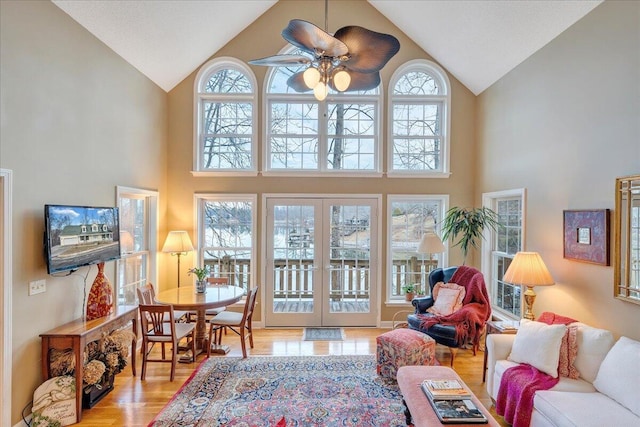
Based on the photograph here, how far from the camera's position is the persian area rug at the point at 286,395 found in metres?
2.86

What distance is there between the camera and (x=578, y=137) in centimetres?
308

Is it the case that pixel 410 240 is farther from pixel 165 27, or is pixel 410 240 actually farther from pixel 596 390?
pixel 165 27

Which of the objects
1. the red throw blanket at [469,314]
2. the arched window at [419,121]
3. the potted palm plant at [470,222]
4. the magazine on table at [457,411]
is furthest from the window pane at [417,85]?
the magazine on table at [457,411]

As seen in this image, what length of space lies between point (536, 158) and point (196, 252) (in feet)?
15.5

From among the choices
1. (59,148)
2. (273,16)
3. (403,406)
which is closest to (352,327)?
(403,406)

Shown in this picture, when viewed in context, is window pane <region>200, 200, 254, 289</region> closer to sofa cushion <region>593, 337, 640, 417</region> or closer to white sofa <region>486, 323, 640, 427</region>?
white sofa <region>486, 323, 640, 427</region>

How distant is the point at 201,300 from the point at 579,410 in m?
3.48

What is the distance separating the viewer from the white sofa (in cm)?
209

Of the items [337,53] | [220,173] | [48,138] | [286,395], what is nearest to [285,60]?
[337,53]

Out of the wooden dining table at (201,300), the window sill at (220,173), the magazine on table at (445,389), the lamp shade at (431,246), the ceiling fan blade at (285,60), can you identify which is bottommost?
the magazine on table at (445,389)

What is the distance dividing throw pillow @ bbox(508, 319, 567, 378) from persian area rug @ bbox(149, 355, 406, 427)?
116 cm

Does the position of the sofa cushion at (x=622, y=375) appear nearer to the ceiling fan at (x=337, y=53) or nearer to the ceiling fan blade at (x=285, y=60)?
the ceiling fan at (x=337, y=53)

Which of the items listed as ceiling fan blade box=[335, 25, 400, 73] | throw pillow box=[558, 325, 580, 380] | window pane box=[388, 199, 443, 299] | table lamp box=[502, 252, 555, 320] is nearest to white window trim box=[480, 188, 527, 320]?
window pane box=[388, 199, 443, 299]

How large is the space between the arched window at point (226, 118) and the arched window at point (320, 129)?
31 cm
